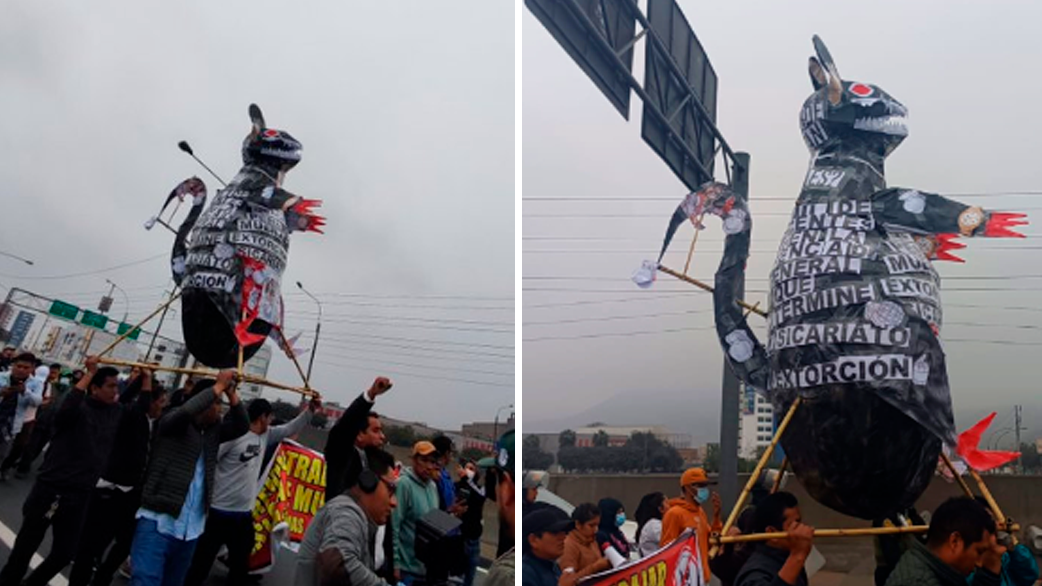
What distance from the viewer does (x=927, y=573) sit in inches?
61.8

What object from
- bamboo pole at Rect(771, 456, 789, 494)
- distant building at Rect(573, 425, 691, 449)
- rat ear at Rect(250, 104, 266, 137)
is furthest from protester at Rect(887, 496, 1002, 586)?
rat ear at Rect(250, 104, 266, 137)

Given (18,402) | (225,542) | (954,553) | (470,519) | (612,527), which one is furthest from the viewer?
(18,402)

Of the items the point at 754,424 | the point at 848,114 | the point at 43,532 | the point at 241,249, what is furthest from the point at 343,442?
the point at 848,114

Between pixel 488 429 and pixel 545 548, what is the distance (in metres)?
0.70

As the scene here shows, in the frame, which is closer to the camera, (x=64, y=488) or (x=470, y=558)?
(x=64, y=488)

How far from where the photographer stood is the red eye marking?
2111 mm

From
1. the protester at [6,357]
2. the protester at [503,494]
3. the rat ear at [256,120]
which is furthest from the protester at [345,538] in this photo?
the protester at [6,357]

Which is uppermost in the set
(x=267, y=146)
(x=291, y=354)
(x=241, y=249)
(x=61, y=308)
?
(x=267, y=146)

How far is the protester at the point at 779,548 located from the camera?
5.85 ft

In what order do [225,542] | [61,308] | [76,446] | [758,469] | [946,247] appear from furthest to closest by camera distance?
[61,308] < [225,542] < [76,446] < [758,469] < [946,247]

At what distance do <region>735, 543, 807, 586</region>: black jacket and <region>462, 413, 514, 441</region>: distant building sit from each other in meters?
0.95

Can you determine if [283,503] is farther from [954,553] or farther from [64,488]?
[954,553]

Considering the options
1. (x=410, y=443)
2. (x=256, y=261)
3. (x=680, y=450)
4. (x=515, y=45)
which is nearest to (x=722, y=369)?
(x=680, y=450)

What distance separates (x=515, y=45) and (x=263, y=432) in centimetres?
157
